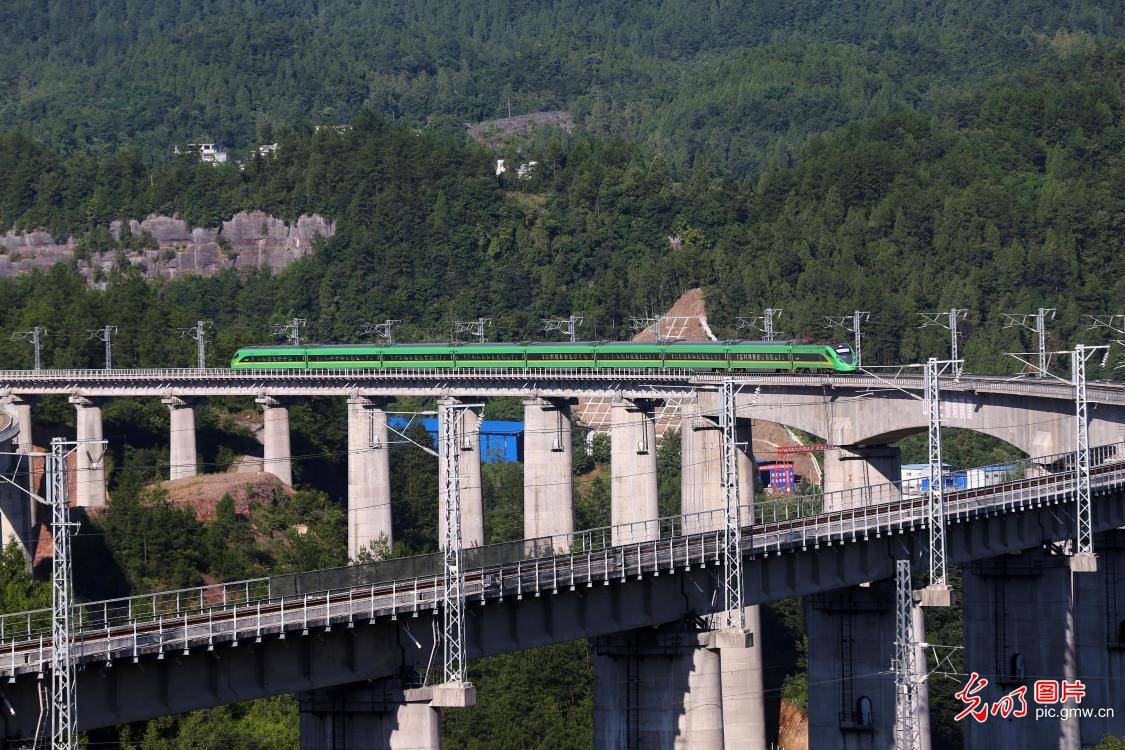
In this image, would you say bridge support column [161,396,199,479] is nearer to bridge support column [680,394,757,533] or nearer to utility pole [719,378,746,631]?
bridge support column [680,394,757,533]

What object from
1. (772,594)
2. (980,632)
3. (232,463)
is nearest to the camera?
(772,594)

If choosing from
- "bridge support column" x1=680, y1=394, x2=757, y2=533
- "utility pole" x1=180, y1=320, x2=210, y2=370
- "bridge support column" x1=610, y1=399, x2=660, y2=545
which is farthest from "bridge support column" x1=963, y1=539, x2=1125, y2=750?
"utility pole" x1=180, y1=320, x2=210, y2=370

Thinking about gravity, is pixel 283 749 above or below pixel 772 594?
below

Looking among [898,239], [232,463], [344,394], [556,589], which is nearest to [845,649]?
[556,589]

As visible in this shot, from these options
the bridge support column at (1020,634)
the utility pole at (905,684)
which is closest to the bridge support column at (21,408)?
the bridge support column at (1020,634)

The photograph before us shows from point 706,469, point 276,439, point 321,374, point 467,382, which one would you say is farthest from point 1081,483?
point 276,439

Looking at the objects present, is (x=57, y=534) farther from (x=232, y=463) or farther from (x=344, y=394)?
(x=232, y=463)
